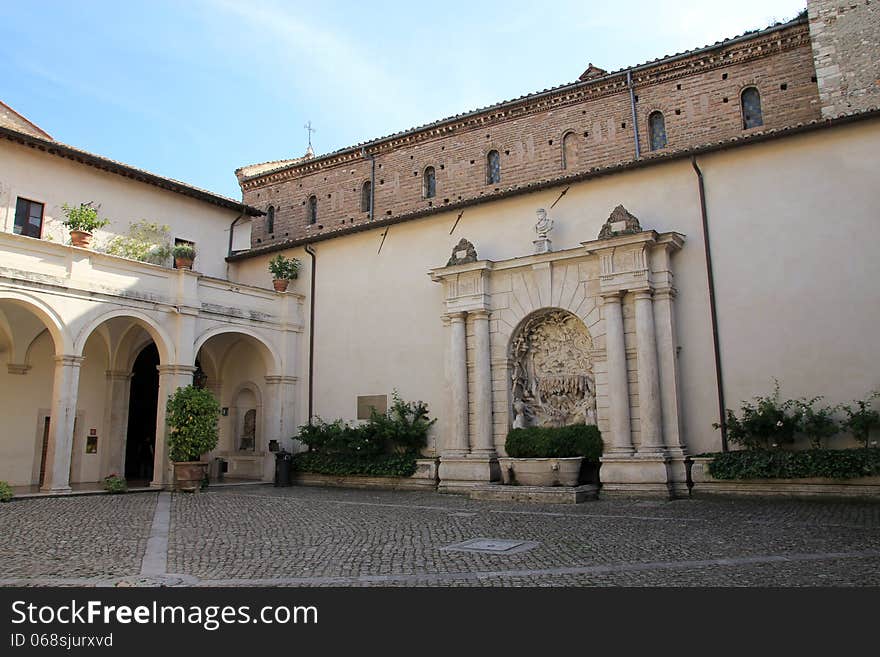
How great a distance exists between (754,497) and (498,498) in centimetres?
444

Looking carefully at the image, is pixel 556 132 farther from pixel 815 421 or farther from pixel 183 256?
pixel 815 421

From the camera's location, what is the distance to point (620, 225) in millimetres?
13492

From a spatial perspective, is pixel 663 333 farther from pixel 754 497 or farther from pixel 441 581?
pixel 441 581

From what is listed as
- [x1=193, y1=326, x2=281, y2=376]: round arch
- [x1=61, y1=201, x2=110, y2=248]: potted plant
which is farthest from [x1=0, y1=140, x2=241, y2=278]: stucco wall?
[x1=193, y1=326, x2=281, y2=376]: round arch

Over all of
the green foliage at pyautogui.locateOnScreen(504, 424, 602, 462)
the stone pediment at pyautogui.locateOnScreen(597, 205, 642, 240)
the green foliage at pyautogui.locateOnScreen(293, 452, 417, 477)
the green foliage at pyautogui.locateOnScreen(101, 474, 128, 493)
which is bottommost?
the green foliage at pyautogui.locateOnScreen(101, 474, 128, 493)

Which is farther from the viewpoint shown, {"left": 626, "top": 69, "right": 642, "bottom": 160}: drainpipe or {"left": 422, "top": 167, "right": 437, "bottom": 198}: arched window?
{"left": 422, "top": 167, "right": 437, "bottom": 198}: arched window

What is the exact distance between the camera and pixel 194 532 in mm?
8883

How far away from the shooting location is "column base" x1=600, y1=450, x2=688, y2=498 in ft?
40.2

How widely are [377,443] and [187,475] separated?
13.6 feet

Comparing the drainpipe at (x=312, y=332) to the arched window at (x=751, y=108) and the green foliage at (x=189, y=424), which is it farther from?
the arched window at (x=751, y=108)

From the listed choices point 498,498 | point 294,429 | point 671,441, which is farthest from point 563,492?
point 294,429

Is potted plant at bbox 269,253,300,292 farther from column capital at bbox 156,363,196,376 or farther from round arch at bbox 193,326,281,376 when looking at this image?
column capital at bbox 156,363,196,376

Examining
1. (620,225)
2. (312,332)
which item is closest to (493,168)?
(312,332)

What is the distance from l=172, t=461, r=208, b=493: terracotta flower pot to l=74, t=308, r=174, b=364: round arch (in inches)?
96.7
